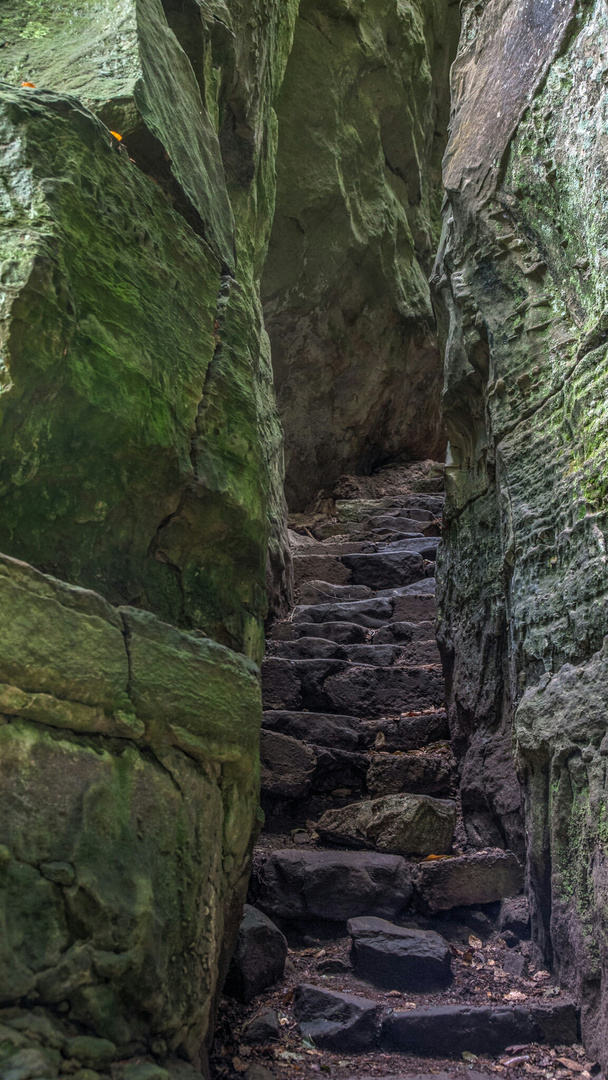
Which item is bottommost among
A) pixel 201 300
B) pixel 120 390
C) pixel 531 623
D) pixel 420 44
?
pixel 531 623

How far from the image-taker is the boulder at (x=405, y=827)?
3660 millimetres

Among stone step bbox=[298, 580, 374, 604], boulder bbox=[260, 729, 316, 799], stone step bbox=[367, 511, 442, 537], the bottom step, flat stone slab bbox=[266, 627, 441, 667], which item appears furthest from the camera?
stone step bbox=[367, 511, 442, 537]

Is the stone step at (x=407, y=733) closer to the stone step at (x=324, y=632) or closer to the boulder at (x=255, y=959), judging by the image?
the stone step at (x=324, y=632)

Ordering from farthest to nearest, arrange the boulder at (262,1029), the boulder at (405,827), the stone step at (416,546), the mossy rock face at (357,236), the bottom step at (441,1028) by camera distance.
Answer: the mossy rock face at (357,236) → the stone step at (416,546) → the boulder at (405,827) → the bottom step at (441,1028) → the boulder at (262,1029)

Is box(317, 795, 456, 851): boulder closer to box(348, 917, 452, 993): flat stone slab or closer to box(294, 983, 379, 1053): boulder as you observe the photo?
box(348, 917, 452, 993): flat stone slab

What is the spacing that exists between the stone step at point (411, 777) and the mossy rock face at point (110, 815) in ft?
7.20

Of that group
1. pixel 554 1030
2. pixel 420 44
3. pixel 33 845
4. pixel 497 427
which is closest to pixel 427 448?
pixel 420 44

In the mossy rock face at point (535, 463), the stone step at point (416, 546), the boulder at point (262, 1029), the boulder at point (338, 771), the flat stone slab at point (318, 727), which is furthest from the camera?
the stone step at point (416, 546)


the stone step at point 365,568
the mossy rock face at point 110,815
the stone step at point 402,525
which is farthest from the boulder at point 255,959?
the stone step at point 402,525

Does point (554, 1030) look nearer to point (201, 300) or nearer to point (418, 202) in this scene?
point (201, 300)

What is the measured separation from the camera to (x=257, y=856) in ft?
12.0

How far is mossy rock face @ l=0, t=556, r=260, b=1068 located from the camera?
1.57m

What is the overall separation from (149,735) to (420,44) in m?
11.8

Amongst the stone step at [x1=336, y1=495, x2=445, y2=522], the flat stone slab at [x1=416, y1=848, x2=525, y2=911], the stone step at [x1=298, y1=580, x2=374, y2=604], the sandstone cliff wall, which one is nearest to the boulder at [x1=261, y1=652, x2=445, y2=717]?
the flat stone slab at [x1=416, y1=848, x2=525, y2=911]
